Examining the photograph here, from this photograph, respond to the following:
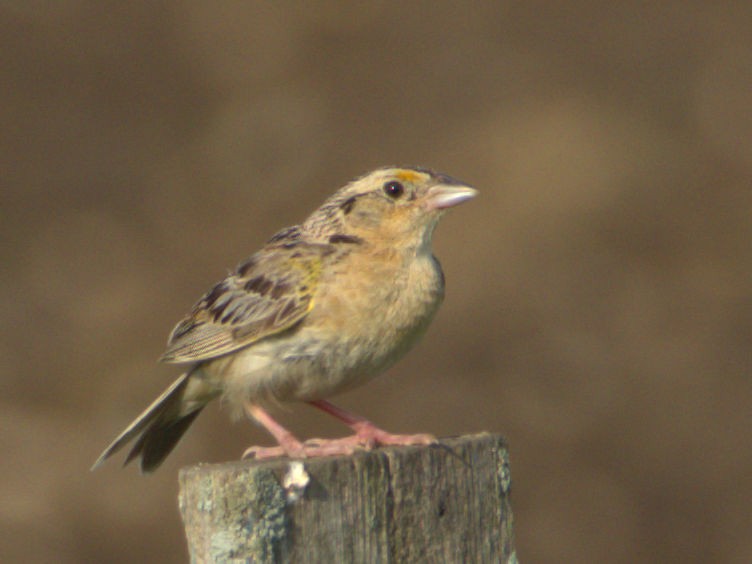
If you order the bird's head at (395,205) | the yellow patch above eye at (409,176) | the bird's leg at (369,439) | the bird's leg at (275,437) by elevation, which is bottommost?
the bird's leg at (275,437)

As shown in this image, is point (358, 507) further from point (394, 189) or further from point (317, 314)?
point (394, 189)

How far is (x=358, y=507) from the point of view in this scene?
12.4 feet

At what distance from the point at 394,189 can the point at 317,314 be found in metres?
0.70

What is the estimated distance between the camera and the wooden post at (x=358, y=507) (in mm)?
3680

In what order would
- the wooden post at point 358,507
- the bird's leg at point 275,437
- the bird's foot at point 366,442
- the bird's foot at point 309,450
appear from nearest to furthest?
the wooden post at point 358,507
the bird's foot at point 366,442
the bird's foot at point 309,450
the bird's leg at point 275,437

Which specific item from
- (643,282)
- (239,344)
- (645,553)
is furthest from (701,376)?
(239,344)

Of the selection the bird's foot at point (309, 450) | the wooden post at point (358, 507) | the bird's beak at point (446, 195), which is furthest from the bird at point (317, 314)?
the wooden post at point (358, 507)

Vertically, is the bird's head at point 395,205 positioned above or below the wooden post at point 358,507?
above

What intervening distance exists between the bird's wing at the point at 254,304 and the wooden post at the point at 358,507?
5.19 ft

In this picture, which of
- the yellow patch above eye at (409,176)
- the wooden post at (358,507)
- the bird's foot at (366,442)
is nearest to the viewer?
the wooden post at (358,507)

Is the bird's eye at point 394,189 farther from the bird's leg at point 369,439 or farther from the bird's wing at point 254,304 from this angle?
the bird's leg at point 369,439

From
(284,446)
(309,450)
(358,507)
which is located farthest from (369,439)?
(358,507)

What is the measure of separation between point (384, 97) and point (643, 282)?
2.58m

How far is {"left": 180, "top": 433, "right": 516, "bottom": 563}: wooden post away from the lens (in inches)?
145
